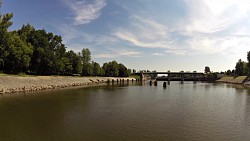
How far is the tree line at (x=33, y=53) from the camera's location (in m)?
73.0

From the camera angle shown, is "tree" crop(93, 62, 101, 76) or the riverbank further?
"tree" crop(93, 62, 101, 76)

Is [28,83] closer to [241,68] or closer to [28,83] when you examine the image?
[28,83]

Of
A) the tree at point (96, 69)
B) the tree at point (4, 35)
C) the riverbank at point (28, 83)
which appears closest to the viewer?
the riverbank at point (28, 83)

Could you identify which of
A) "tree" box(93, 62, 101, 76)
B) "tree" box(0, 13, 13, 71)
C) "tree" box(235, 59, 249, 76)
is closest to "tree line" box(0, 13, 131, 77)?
"tree" box(0, 13, 13, 71)

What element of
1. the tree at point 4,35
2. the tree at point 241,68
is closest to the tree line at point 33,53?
the tree at point 4,35

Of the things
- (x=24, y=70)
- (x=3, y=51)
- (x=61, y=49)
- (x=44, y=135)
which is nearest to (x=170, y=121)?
(x=44, y=135)

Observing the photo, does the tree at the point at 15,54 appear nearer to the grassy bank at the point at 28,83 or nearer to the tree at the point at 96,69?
the grassy bank at the point at 28,83

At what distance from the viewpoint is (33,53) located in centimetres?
9569

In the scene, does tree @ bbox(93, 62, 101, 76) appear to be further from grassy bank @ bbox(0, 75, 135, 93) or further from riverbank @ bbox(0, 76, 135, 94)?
riverbank @ bbox(0, 76, 135, 94)

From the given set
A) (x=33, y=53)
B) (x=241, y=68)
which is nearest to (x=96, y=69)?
(x=33, y=53)

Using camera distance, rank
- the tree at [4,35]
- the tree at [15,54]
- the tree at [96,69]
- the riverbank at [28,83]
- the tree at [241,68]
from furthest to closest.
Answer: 1. the tree at [241,68]
2. the tree at [96,69]
3. the tree at [15,54]
4. the tree at [4,35]
5. the riverbank at [28,83]

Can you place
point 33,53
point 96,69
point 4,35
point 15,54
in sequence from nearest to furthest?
point 4,35 → point 15,54 → point 33,53 → point 96,69

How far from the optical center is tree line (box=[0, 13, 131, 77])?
7300cm

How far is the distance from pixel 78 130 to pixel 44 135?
3.68 m
